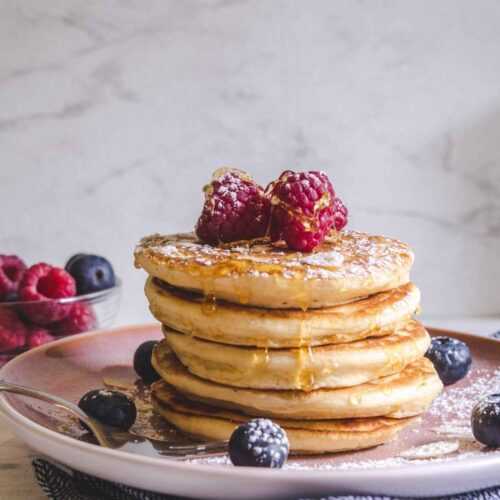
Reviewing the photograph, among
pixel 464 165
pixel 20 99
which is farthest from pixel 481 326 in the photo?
pixel 20 99

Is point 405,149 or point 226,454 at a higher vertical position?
point 405,149

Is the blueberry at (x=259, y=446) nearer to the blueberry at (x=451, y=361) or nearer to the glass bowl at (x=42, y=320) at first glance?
A: the blueberry at (x=451, y=361)

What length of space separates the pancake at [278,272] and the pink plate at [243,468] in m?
0.24

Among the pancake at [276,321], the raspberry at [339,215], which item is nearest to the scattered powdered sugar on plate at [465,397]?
the pancake at [276,321]

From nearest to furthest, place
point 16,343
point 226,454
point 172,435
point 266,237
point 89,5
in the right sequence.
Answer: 1. point 226,454
2. point 172,435
3. point 266,237
4. point 16,343
5. point 89,5

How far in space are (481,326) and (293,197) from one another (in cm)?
144

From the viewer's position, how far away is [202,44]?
8.28 ft

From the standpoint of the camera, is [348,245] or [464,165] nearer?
[348,245]

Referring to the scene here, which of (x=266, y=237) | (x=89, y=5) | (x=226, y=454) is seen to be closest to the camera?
(x=226, y=454)

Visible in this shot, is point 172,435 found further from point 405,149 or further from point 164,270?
point 405,149

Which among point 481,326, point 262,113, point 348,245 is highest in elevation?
point 262,113

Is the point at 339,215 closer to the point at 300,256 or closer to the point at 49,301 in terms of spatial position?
the point at 300,256

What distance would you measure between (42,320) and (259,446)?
3.17 ft

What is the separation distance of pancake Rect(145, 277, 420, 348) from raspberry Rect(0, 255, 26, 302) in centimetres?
78
